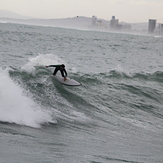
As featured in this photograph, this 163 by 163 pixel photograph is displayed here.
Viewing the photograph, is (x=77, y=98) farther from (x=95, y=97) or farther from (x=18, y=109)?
Result: (x=18, y=109)

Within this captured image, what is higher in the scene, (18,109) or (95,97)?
(18,109)

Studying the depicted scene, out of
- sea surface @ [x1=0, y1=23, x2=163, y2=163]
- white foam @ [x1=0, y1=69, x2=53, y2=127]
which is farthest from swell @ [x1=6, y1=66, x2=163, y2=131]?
white foam @ [x1=0, y1=69, x2=53, y2=127]

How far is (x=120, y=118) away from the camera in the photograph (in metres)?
15.4

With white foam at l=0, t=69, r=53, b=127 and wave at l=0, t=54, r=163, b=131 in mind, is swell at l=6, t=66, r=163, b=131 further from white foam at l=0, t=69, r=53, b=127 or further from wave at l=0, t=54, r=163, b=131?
white foam at l=0, t=69, r=53, b=127

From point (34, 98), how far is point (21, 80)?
357cm

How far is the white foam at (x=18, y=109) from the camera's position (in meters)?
11.9

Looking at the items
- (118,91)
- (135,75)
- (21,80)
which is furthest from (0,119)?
(135,75)

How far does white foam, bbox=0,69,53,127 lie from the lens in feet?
38.9

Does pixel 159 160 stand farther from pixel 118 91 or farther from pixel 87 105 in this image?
pixel 118 91

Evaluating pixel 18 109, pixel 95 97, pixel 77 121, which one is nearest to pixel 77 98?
pixel 95 97

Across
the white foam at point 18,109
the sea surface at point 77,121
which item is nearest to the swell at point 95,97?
the sea surface at point 77,121

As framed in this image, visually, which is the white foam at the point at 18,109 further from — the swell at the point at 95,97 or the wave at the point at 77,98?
the swell at the point at 95,97

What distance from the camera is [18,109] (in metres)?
12.6

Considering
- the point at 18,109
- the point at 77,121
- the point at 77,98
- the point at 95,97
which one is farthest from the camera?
the point at 95,97
